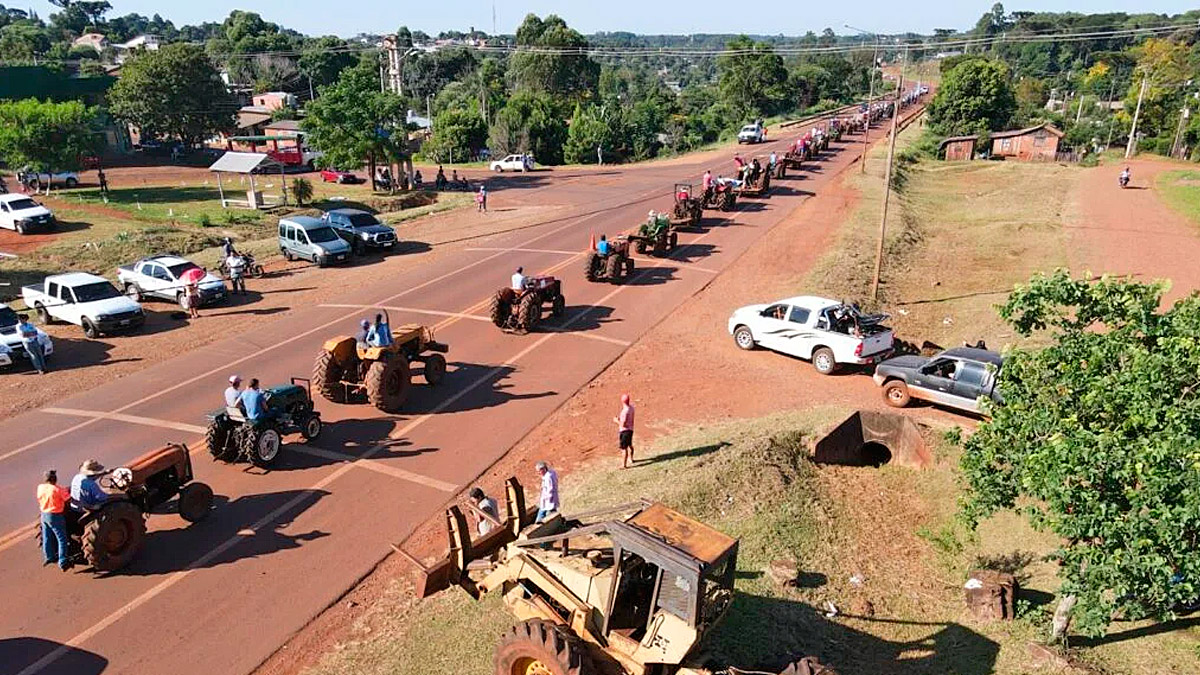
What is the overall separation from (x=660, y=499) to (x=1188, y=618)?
270 inches

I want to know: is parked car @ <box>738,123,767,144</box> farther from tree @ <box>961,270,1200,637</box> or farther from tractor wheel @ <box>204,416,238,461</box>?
tree @ <box>961,270,1200,637</box>

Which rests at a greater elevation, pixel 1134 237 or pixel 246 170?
pixel 246 170

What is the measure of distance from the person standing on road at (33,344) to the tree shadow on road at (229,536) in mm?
10039

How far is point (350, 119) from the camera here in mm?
42312

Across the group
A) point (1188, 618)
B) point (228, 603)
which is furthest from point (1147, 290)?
point (228, 603)

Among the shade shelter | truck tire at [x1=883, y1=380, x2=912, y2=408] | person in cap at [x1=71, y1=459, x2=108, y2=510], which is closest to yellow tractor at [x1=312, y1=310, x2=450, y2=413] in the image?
person in cap at [x1=71, y1=459, x2=108, y2=510]

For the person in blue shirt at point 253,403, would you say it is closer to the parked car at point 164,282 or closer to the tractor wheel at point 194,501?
the tractor wheel at point 194,501

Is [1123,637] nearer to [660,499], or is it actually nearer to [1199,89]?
[660,499]

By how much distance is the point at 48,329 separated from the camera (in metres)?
22.3

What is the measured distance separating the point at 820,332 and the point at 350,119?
3301cm

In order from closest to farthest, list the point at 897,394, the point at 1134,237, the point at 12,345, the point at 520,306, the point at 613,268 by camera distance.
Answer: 1. the point at 897,394
2. the point at 12,345
3. the point at 520,306
4. the point at 613,268
5. the point at 1134,237

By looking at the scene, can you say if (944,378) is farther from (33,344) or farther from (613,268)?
(33,344)

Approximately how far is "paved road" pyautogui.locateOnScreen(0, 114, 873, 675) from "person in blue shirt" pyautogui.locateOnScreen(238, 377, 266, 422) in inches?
42.6

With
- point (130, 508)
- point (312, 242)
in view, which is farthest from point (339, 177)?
point (130, 508)
